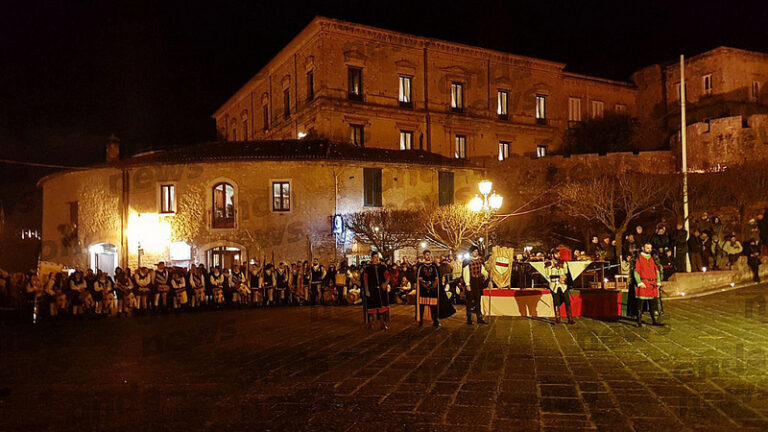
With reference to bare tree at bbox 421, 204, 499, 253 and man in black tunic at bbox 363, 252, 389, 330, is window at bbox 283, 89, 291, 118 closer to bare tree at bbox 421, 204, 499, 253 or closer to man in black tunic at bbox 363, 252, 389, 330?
bare tree at bbox 421, 204, 499, 253

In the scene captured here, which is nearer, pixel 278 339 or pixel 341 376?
pixel 341 376

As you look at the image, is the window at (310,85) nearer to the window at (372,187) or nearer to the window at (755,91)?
the window at (372,187)

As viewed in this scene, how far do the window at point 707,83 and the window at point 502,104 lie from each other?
14152 millimetres

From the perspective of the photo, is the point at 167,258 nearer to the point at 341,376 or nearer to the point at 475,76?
the point at 341,376

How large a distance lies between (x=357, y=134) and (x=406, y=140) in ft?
11.9

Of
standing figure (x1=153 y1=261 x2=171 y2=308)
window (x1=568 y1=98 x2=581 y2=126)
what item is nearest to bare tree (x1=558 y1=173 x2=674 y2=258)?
standing figure (x1=153 y1=261 x2=171 y2=308)

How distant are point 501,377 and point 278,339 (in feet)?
17.9

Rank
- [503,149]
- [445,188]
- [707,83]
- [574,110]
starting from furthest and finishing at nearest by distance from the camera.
A: [574,110], [503,149], [707,83], [445,188]

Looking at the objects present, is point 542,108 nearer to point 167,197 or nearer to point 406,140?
point 406,140

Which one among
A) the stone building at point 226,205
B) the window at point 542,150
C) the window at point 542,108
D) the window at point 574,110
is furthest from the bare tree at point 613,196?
the window at point 574,110

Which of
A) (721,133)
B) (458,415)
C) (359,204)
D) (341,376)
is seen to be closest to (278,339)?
(341,376)

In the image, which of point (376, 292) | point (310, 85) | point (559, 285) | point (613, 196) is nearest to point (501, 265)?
point (559, 285)

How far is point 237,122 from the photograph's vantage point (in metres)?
53.2

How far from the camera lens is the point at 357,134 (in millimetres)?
39688
